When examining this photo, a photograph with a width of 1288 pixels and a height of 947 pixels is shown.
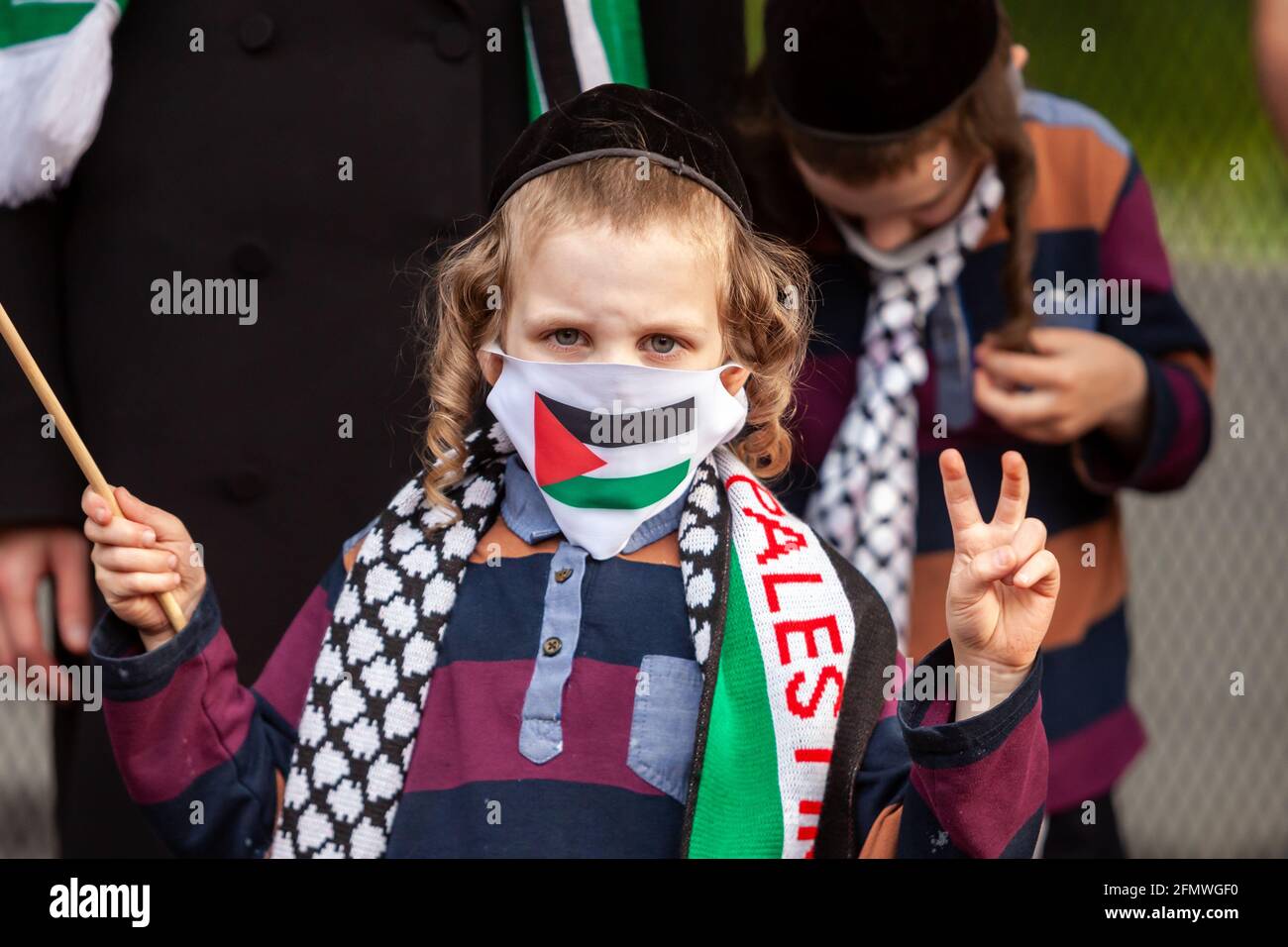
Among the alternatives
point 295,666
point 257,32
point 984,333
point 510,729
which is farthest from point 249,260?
point 984,333

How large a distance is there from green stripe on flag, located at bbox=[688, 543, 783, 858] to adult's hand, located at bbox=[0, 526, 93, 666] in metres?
0.96

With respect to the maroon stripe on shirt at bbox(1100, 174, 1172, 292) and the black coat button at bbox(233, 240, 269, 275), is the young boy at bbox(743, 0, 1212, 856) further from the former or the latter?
the black coat button at bbox(233, 240, 269, 275)

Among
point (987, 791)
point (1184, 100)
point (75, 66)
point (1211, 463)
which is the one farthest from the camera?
point (1211, 463)

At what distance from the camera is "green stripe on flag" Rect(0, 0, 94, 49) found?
2.10 meters

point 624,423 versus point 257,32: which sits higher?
point 257,32

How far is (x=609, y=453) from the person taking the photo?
175cm

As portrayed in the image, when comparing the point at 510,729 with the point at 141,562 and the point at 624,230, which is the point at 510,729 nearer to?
the point at 141,562

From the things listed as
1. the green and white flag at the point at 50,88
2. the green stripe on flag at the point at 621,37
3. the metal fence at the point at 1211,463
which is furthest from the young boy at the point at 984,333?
the metal fence at the point at 1211,463

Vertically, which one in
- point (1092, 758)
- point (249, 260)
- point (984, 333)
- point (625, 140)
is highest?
point (625, 140)

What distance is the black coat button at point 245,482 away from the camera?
2238 millimetres

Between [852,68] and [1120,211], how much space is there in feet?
1.65

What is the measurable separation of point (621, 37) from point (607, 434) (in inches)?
28.6

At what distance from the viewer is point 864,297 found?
2502mm

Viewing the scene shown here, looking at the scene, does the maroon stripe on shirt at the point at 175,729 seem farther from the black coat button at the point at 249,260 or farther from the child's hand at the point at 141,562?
the black coat button at the point at 249,260
